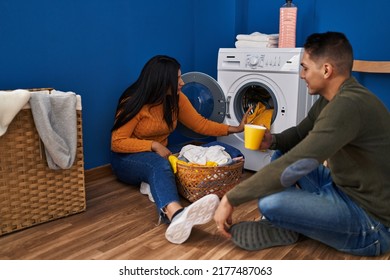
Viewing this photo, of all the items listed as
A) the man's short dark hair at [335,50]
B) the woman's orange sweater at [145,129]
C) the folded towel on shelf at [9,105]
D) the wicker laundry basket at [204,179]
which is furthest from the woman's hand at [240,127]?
the folded towel on shelf at [9,105]

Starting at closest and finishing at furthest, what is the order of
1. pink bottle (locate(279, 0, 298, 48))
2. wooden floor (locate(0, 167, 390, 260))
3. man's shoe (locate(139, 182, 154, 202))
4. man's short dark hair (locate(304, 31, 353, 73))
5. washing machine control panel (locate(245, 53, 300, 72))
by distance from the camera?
man's short dark hair (locate(304, 31, 353, 73)) < wooden floor (locate(0, 167, 390, 260)) < man's shoe (locate(139, 182, 154, 202)) < washing machine control panel (locate(245, 53, 300, 72)) < pink bottle (locate(279, 0, 298, 48))

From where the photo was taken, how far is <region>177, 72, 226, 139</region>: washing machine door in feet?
8.29

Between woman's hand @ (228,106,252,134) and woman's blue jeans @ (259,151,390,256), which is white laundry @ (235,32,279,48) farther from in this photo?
woman's blue jeans @ (259,151,390,256)

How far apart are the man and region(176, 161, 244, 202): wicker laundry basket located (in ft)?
1.45

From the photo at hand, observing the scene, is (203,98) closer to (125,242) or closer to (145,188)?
(145,188)

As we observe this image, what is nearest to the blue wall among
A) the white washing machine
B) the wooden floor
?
the white washing machine

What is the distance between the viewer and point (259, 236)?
1624 millimetres

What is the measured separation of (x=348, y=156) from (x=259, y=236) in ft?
1.54

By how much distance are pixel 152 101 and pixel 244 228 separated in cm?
93

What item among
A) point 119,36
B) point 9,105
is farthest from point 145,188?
point 119,36

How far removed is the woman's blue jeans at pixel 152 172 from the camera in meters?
1.85

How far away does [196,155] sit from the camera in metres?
2.18

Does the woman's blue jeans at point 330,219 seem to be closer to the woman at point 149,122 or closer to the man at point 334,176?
the man at point 334,176

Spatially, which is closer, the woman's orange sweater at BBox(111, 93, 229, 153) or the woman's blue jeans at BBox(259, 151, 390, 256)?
the woman's blue jeans at BBox(259, 151, 390, 256)
